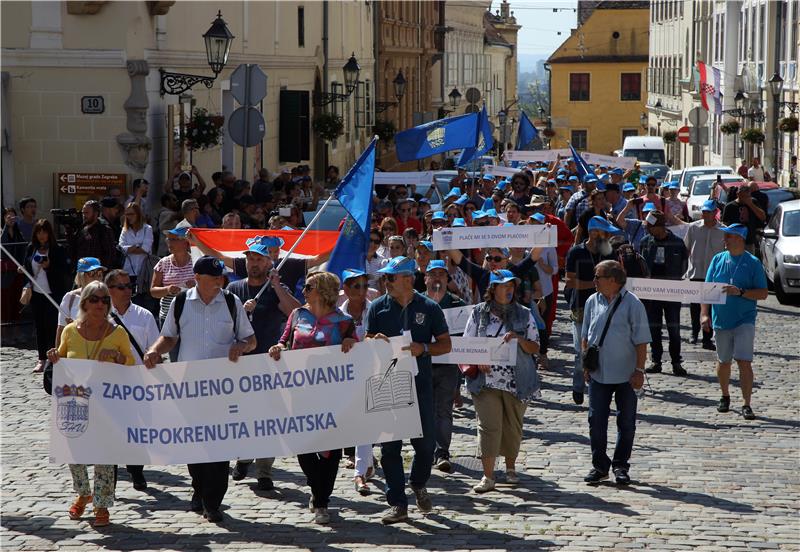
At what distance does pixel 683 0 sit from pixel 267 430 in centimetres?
6581

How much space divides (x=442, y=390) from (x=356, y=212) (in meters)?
1.60

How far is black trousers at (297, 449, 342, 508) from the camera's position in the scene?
9492 millimetres

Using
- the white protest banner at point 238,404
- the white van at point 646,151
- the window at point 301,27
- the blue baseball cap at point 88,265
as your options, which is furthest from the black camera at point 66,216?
the white van at point 646,151

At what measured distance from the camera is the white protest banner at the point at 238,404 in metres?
9.38

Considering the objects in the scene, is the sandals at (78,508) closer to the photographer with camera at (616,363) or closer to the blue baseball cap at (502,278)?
the blue baseball cap at (502,278)

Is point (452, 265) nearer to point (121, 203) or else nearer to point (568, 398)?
point (568, 398)

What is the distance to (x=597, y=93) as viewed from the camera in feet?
311

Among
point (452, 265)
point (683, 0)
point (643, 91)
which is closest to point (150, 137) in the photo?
point (452, 265)

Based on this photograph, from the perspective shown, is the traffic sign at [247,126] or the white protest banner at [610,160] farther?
the white protest banner at [610,160]

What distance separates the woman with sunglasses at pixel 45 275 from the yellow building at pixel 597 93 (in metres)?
79.6

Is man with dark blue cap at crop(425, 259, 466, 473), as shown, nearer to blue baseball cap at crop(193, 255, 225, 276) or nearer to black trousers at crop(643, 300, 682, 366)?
blue baseball cap at crop(193, 255, 225, 276)

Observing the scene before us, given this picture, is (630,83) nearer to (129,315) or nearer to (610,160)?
(610,160)

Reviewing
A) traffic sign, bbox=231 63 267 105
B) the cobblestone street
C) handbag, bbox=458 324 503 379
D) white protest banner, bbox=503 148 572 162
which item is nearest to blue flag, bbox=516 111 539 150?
white protest banner, bbox=503 148 572 162

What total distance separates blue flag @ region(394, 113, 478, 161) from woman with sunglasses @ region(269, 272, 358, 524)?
38.2 ft
